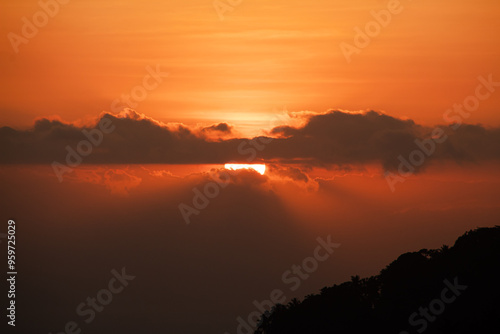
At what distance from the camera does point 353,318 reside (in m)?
63.2

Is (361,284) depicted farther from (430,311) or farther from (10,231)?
(10,231)

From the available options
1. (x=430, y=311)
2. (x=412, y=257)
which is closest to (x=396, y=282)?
(x=412, y=257)

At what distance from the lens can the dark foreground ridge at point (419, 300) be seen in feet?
180

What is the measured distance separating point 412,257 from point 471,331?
1430cm

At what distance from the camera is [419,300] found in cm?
5997

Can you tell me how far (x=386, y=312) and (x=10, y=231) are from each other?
2082 inches

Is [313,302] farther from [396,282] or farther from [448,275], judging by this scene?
[448,275]

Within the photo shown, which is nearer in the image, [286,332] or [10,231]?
[286,332]

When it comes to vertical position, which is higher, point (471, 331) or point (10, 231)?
point (10, 231)

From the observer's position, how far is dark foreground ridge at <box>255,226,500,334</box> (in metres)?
55.0

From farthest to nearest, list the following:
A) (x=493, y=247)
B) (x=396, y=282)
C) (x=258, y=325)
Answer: (x=258, y=325) < (x=396, y=282) < (x=493, y=247)

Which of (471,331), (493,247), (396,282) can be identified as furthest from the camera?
(396,282)

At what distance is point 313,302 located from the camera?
67.0 meters

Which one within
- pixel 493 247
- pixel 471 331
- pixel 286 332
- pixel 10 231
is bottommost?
pixel 471 331
